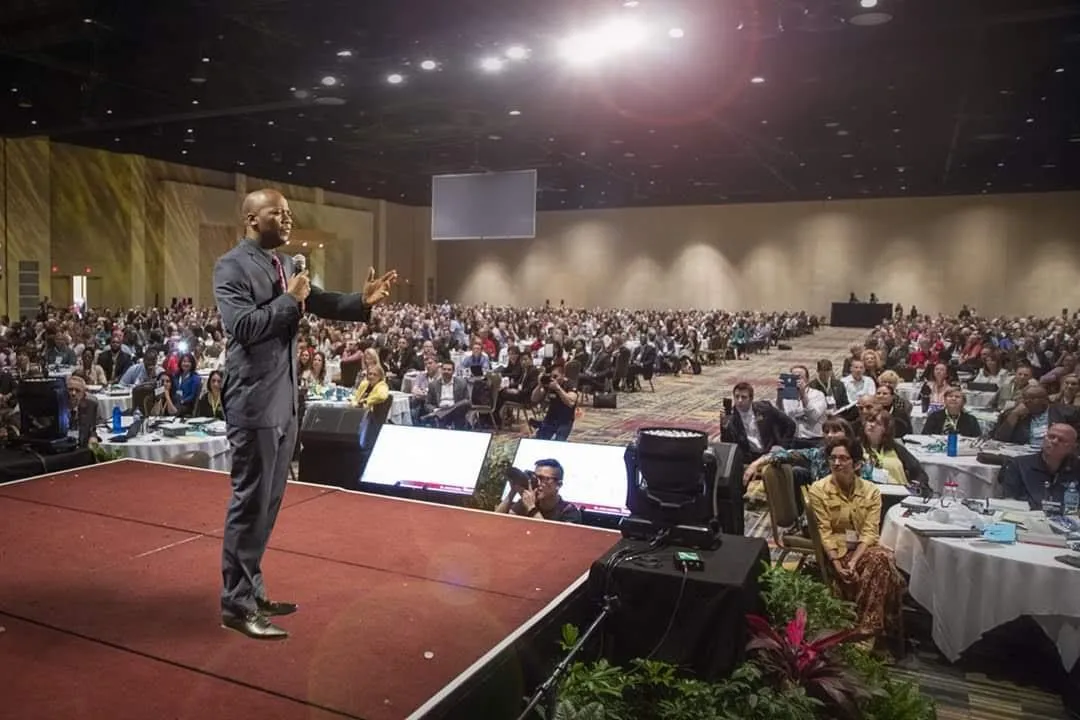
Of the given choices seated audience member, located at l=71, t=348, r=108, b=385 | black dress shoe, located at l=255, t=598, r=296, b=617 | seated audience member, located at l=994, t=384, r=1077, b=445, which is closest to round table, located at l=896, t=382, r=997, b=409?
seated audience member, located at l=994, t=384, r=1077, b=445

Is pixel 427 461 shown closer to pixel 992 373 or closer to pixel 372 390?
pixel 372 390

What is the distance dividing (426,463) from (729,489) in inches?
71.6

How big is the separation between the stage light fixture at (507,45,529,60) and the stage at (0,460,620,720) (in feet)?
24.8

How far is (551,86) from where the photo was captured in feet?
42.6

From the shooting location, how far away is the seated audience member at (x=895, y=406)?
6.70 meters

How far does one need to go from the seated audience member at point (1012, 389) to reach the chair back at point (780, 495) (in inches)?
178

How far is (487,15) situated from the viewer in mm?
9430

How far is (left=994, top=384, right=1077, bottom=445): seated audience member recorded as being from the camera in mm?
7008

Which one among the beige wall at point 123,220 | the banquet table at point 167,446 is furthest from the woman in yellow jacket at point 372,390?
the beige wall at point 123,220

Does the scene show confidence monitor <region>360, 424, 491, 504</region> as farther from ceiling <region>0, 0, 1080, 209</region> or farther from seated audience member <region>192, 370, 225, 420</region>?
ceiling <region>0, 0, 1080, 209</region>

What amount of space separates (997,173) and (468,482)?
2320cm

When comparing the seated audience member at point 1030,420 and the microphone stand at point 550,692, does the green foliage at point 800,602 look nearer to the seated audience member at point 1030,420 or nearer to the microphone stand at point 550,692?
the microphone stand at point 550,692

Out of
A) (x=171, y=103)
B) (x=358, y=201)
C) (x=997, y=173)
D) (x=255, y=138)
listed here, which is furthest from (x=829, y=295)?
(x=171, y=103)

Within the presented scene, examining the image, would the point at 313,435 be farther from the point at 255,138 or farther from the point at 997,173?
the point at 997,173
